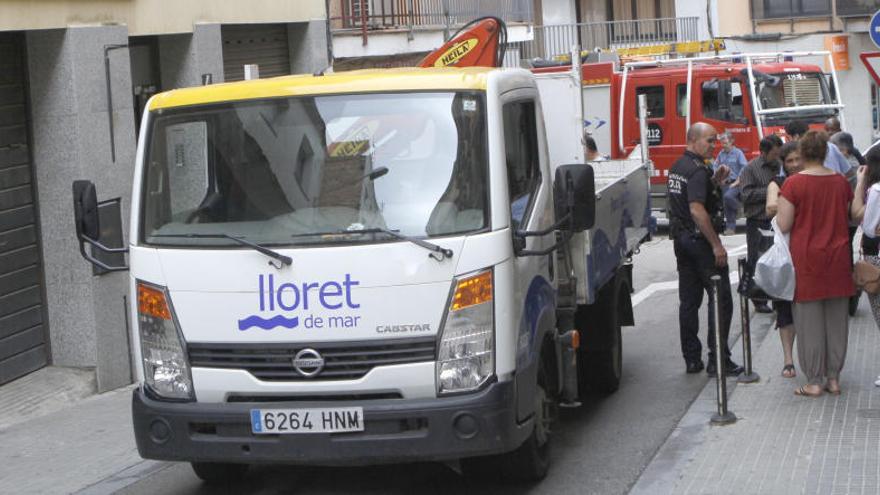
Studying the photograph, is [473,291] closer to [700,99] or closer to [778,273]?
[778,273]

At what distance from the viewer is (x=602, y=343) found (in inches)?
417

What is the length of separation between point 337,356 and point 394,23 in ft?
49.3

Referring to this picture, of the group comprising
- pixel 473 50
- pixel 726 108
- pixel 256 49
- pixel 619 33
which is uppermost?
pixel 619 33

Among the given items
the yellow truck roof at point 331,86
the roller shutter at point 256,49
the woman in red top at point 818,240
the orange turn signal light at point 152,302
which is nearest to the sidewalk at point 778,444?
the woman in red top at point 818,240

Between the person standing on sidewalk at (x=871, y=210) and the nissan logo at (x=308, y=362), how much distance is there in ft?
13.6

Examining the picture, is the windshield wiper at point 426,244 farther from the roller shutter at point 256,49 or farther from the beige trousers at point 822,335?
the roller shutter at point 256,49

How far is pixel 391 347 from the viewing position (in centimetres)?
718

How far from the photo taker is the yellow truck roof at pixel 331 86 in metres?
7.64

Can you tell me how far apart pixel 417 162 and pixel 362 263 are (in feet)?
2.10

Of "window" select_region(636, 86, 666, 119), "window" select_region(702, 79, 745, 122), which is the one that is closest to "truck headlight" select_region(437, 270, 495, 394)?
"window" select_region(702, 79, 745, 122)

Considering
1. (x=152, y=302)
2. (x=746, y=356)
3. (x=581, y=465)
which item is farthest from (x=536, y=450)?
(x=746, y=356)

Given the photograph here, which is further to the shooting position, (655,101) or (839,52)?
(839,52)

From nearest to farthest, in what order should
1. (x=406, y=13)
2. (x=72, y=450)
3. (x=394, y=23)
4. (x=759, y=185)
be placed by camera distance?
1. (x=72, y=450)
2. (x=759, y=185)
3. (x=394, y=23)
4. (x=406, y=13)

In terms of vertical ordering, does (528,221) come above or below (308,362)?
above
